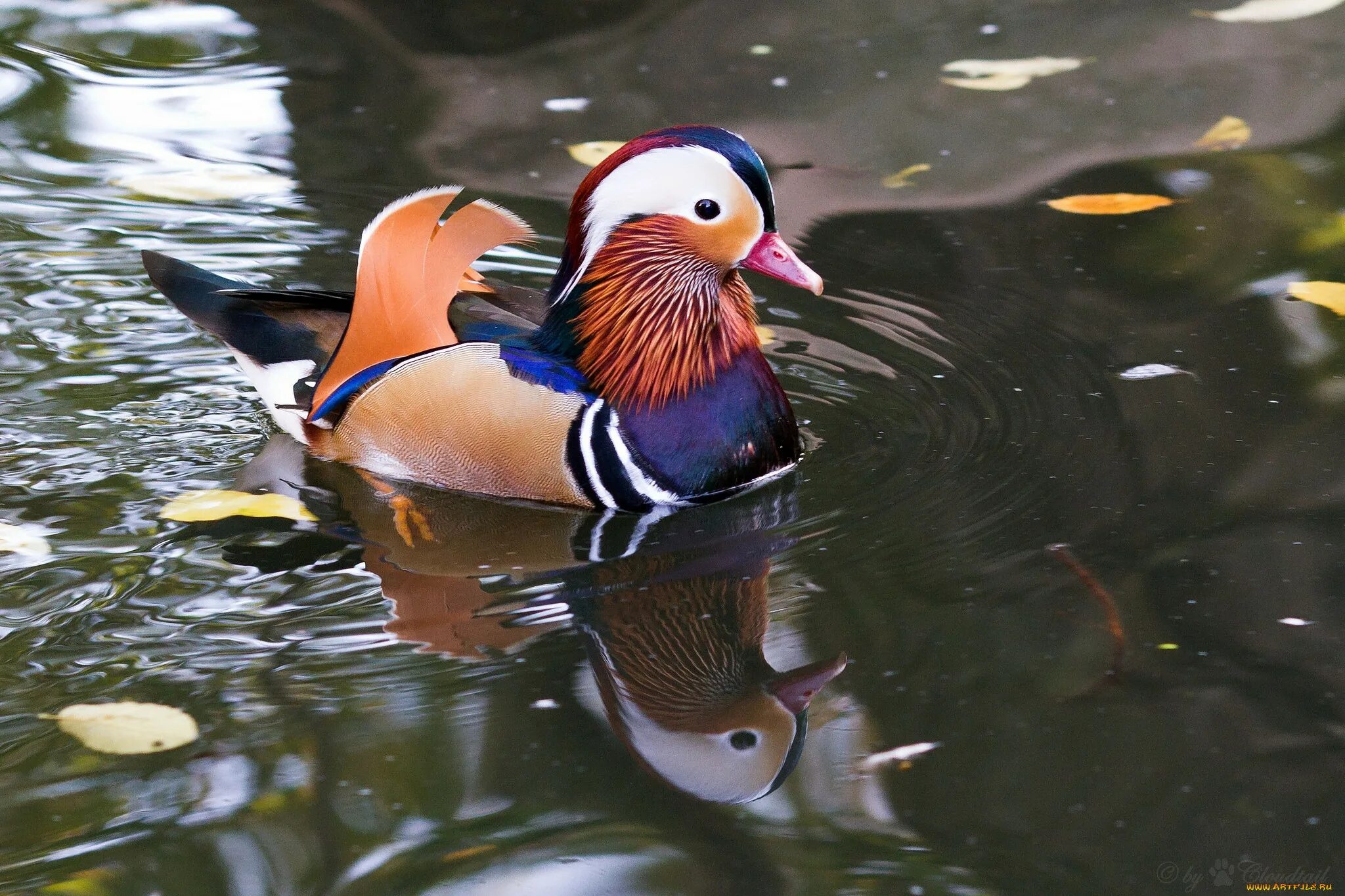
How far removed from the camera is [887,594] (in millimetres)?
3098

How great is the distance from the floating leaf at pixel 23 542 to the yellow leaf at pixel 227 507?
0.86 feet

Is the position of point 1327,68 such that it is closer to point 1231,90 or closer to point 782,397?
point 1231,90

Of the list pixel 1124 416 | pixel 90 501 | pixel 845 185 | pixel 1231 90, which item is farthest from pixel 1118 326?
pixel 90 501

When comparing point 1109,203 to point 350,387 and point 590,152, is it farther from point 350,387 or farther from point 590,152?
point 350,387

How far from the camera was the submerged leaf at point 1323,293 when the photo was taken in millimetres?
4391

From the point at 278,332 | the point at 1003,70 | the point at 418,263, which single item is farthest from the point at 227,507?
the point at 1003,70

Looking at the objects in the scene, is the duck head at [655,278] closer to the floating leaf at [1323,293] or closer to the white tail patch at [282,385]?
the white tail patch at [282,385]

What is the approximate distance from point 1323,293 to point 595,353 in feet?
7.28

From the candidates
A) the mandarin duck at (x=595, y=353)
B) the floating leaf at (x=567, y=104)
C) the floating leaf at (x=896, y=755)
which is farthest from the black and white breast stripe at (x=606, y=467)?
the floating leaf at (x=567, y=104)

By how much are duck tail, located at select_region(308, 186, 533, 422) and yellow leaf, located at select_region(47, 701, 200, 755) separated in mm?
1117

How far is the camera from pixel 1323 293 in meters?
4.44

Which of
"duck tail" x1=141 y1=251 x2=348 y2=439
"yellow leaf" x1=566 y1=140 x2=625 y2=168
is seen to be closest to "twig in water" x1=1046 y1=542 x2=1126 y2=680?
"duck tail" x1=141 y1=251 x2=348 y2=439

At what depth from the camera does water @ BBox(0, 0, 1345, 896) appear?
8.07ft

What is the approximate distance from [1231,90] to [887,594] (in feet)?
12.0
